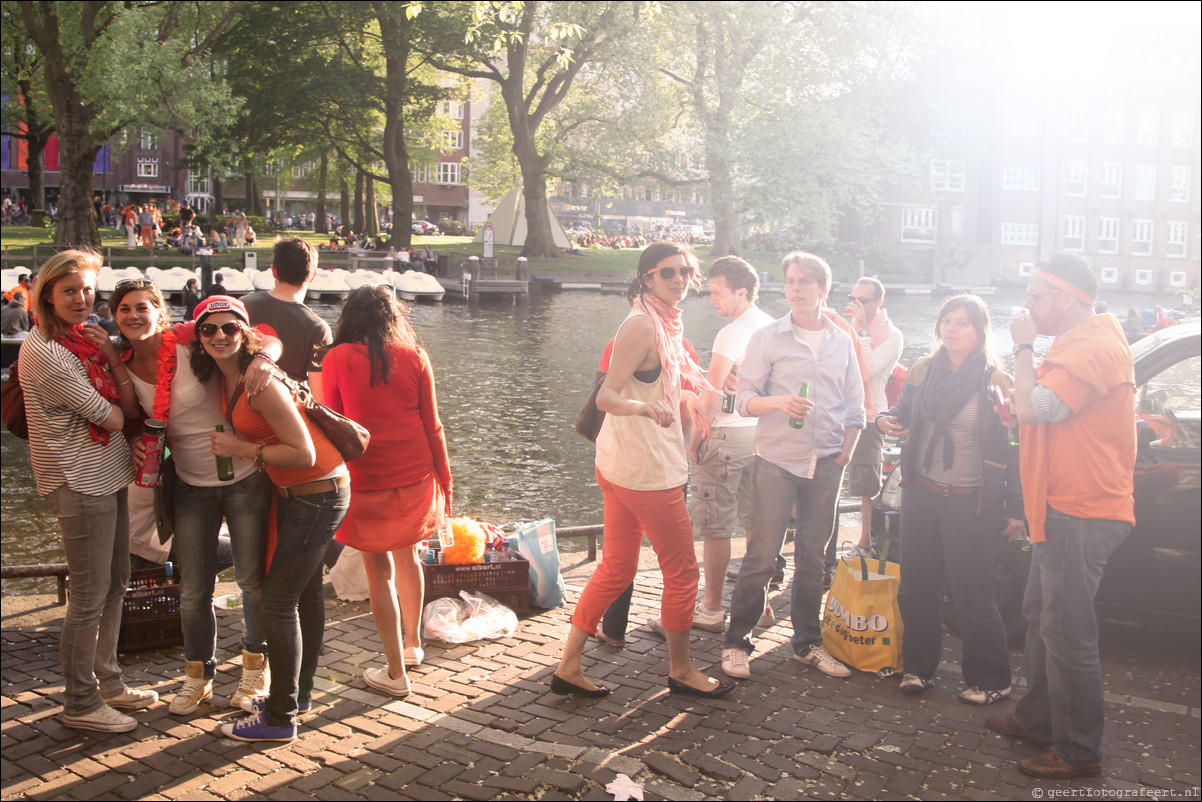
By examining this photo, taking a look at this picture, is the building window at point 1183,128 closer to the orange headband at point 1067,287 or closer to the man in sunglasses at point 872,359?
the man in sunglasses at point 872,359

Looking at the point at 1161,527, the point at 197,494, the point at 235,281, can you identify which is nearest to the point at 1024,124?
the point at 235,281

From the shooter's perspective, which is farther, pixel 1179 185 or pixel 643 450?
pixel 1179 185

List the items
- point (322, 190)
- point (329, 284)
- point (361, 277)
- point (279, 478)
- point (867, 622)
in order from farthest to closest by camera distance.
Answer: point (322, 190), point (361, 277), point (329, 284), point (867, 622), point (279, 478)

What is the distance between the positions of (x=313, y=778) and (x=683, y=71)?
140 ft

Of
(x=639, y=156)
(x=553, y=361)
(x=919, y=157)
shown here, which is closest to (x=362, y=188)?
(x=639, y=156)

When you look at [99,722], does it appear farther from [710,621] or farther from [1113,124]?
[1113,124]

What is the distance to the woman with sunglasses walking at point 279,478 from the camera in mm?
4203

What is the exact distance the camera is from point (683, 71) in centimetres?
4356

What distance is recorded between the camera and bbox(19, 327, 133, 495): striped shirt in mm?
4285

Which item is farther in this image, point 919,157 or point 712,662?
point 919,157

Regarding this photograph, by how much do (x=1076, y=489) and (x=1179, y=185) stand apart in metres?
71.8

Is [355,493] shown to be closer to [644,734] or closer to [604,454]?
[604,454]

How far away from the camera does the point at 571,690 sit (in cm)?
492

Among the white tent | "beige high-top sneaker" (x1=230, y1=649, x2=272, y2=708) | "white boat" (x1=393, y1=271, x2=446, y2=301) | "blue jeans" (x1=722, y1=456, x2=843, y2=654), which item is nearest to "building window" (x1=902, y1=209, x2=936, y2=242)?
the white tent
